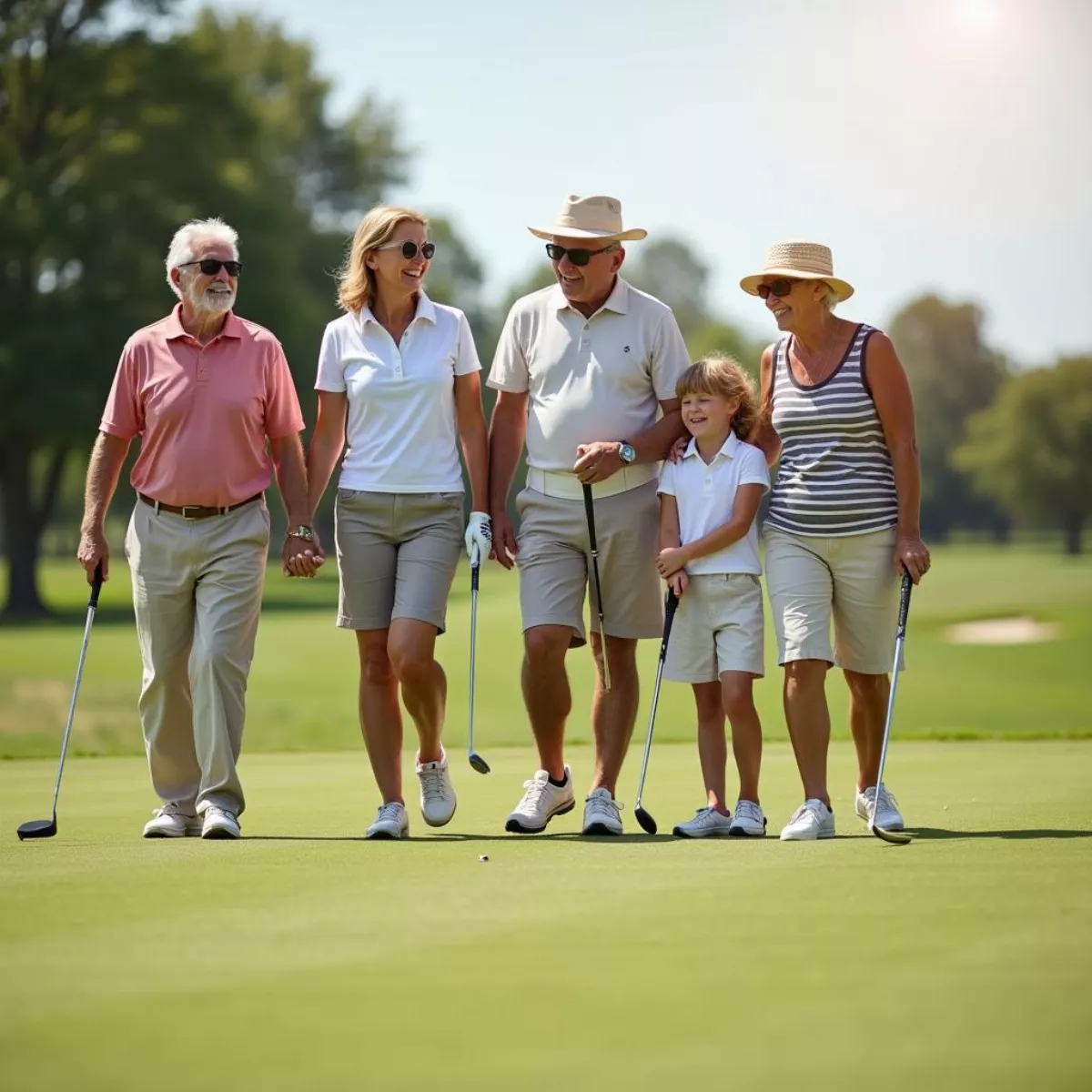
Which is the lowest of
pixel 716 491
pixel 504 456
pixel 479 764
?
pixel 479 764

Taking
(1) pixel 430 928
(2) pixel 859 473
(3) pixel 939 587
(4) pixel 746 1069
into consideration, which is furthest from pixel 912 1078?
(3) pixel 939 587

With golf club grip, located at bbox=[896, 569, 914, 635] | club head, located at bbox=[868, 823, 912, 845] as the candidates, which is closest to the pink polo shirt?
golf club grip, located at bbox=[896, 569, 914, 635]

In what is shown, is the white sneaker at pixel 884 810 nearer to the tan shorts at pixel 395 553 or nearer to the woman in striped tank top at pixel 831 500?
the woman in striped tank top at pixel 831 500

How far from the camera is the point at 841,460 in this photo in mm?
6395

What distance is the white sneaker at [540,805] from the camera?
6527 mm

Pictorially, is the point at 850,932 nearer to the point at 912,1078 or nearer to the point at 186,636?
the point at 912,1078

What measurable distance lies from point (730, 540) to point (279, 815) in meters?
2.10

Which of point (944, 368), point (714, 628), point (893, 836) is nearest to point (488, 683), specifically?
point (714, 628)

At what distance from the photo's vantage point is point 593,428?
22.0 ft

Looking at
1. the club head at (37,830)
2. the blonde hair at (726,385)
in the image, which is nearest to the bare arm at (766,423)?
the blonde hair at (726,385)

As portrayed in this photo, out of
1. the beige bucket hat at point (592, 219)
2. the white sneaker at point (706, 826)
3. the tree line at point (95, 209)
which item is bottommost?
the white sneaker at point (706, 826)

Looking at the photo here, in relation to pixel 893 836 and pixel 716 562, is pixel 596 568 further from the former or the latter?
pixel 893 836

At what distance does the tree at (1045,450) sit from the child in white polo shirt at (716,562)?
61.2 m

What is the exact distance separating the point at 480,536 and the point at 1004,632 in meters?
20.2
